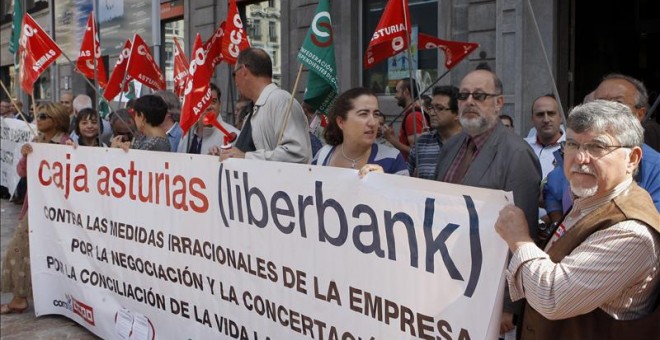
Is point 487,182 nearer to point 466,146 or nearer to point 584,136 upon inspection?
point 466,146

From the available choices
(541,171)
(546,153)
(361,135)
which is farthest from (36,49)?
(541,171)

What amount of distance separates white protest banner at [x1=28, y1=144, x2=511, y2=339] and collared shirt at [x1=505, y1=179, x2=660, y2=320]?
30 cm

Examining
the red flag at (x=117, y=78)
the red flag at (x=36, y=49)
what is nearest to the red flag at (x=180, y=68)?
the red flag at (x=117, y=78)

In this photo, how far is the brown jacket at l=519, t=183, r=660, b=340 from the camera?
2.09 meters

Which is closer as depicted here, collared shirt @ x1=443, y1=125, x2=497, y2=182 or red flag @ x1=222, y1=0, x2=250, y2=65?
collared shirt @ x1=443, y1=125, x2=497, y2=182

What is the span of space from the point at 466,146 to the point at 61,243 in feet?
11.1

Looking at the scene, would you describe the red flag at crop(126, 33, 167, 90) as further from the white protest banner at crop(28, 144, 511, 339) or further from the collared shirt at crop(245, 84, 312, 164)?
the collared shirt at crop(245, 84, 312, 164)

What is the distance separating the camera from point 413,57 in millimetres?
9984

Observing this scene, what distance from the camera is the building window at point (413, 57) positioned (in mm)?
9867

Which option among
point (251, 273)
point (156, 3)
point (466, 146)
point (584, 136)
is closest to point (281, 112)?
point (251, 273)

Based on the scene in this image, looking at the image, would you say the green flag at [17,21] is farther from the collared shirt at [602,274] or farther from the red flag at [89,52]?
the collared shirt at [602,274]

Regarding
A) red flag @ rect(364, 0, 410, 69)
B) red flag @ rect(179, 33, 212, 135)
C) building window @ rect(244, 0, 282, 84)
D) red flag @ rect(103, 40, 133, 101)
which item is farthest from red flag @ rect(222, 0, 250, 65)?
building window @ rect(244, 0, 282, 84)

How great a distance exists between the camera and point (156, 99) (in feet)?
17.1

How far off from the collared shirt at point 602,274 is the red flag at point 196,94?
3.04 m
